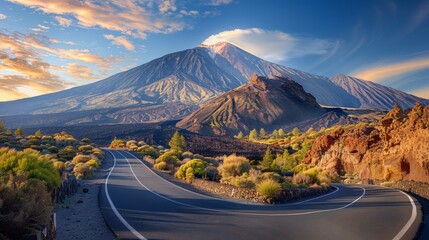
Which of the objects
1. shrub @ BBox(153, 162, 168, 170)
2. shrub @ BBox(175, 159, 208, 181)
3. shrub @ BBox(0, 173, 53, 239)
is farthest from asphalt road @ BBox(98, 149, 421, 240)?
shrub @ BBox(153, 162, 168, 170)

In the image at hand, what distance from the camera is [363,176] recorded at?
1409 inches

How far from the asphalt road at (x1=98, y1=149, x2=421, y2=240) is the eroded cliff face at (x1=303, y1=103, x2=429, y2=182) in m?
13.9

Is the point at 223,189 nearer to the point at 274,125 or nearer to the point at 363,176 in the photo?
the point at 363,176

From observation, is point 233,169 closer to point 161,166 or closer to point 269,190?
point 269,190

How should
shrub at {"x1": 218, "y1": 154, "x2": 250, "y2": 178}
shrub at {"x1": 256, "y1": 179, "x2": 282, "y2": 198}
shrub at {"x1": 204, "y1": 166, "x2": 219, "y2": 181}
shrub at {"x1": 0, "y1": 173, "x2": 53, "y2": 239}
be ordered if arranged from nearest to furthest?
1. shrub at {"x1": 0, "y1": 173, "x2": 53, "y2": 239}
2. shrub at {"x1": 256, "y1": 179, "x2": 282, "y2": 198}
3. shrub at {"x1": 218, "y1": 154, "x2": 250, "y2": 178}
4. shrub at {"x1": 204, "y1": 166, "x2": 219, "y2": 181}

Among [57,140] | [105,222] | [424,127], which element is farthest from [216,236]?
[57,140]

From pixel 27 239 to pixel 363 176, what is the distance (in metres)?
37.0

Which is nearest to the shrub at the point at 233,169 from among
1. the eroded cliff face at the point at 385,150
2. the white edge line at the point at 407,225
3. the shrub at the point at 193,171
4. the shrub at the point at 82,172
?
the shrub at the point at 193,171

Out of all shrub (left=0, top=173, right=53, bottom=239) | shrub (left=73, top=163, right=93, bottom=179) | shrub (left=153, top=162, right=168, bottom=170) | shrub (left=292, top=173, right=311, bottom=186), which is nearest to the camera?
shrub (left=0, top=173, right=53, bottom=239)

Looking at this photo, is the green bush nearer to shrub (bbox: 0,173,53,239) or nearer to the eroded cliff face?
shrub (bbox: 0,173,53,239)

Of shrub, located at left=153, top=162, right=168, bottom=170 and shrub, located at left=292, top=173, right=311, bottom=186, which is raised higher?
shrub, located at left=292, top=173, right=311, bottom=186

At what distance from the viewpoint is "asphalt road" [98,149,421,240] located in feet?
26.9

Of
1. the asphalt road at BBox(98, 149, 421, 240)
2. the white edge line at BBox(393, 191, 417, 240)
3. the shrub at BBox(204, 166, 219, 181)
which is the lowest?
the shrub at BBox(204, 166, 219, 181)

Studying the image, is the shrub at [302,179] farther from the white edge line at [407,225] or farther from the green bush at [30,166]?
the green bush at [30,166]
